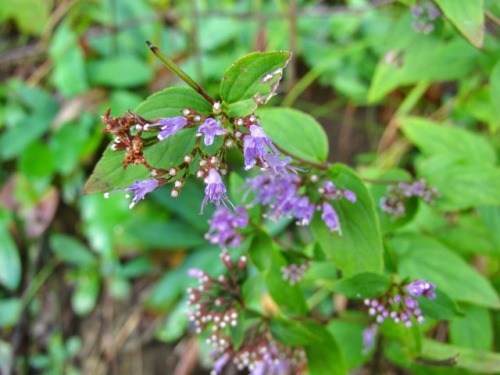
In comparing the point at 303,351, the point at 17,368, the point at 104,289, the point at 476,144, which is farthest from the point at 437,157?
the point at 17,368

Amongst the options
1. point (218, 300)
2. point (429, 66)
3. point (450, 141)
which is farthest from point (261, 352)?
point (429, 66)

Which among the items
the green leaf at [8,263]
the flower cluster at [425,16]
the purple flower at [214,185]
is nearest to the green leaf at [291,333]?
the purple flower at [214,185]

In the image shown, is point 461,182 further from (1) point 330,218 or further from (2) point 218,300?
(2) point 218,300

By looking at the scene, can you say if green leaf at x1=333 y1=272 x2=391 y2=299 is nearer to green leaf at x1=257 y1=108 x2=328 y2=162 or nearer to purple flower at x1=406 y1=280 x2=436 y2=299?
purple flower at x1=406 y1=280 x2=436 y2=299

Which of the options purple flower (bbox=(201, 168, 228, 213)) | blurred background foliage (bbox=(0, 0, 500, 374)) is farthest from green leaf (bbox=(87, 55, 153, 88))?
purple flower (bbox=(201, 168, 228, 213))

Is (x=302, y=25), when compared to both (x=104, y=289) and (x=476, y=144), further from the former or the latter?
(x=104, y=289)

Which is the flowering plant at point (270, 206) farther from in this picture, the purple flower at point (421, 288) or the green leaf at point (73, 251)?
the green leaf at point (73, 251)
